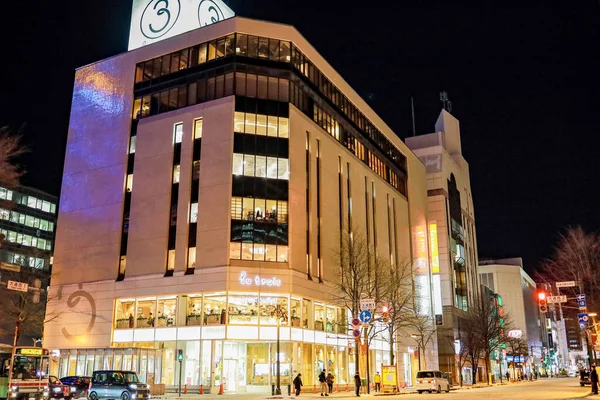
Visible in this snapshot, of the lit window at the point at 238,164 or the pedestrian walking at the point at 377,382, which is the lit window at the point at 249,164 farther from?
the pedestrian walking at the point at 377,382

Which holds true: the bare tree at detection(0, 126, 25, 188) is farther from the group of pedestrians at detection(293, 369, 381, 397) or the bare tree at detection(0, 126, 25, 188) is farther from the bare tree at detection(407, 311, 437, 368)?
the bare tree at detection(407, 311, 437, 368)

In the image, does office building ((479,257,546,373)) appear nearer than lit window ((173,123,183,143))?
No

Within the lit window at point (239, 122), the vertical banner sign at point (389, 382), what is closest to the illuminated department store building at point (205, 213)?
the lit window at point (239, 122)

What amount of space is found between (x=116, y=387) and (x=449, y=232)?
67.8 metres

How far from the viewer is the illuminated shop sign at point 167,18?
61094mm

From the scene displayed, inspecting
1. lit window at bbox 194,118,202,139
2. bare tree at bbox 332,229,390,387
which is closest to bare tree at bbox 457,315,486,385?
bare tree at bbox 332,229,390,387

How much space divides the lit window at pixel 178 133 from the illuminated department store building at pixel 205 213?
8.3 inches

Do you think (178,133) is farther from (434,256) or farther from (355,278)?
(434,256)

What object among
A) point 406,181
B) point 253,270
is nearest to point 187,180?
point 253,270

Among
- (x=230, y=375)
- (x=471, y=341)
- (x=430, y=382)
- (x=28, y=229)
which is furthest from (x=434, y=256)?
(x=28, y=229)

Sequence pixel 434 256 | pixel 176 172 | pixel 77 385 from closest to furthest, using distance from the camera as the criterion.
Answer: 1. pixel 77 385
2. pixel 176 172
3. pixel 434 256

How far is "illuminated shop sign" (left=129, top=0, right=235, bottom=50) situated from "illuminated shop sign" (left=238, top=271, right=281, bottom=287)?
2859 cm

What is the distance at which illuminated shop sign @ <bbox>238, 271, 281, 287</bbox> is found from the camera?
4849 centimetres

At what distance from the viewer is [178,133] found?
54.4m
